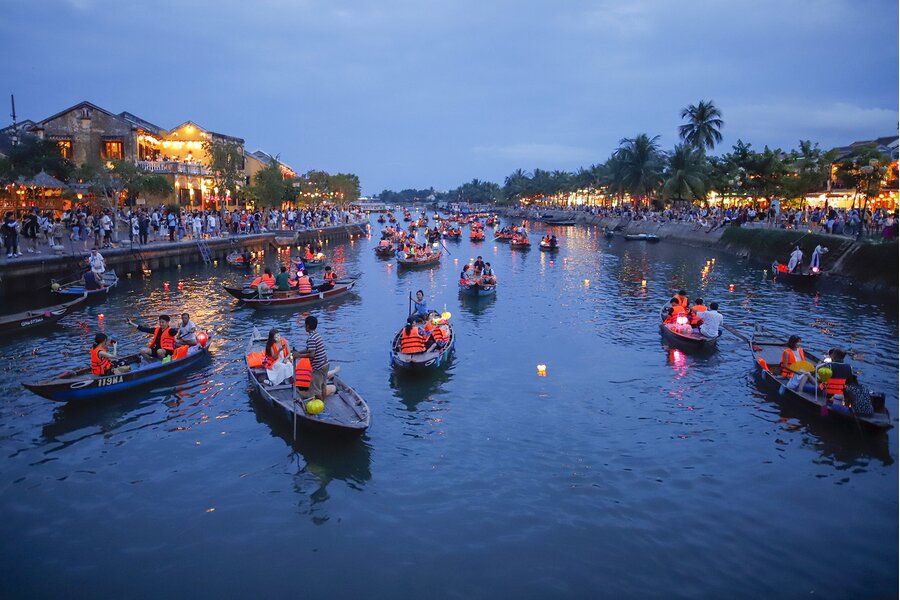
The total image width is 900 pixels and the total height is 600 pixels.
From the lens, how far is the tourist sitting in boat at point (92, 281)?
92.4 ft

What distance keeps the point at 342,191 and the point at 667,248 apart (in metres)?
58.9

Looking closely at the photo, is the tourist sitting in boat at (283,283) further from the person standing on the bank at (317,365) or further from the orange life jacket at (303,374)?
the person standing on the bank at (317,365)

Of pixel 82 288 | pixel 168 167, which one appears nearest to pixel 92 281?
pixel 82 288

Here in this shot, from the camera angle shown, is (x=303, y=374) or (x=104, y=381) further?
(x=104, y=381)

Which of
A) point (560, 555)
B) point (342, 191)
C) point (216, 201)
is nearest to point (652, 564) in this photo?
point (560, 555)

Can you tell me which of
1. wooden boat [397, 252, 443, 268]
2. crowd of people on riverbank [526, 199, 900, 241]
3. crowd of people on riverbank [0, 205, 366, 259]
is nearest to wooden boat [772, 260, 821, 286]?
crowd of people on riverbank [526, 199, 900, 241]

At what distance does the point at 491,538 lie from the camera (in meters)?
10.2

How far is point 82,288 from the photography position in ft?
92.9

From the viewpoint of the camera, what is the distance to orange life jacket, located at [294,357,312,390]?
552 inches

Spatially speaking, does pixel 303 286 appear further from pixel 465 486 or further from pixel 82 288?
pixel 465 486

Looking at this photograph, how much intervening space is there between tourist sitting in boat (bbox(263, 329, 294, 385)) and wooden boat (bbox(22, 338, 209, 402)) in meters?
3.08

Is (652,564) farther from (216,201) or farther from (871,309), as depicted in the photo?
(216,201)

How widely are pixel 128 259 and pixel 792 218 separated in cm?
4810

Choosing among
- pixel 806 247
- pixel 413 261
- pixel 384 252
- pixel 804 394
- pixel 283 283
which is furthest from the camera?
pixel 384 252
